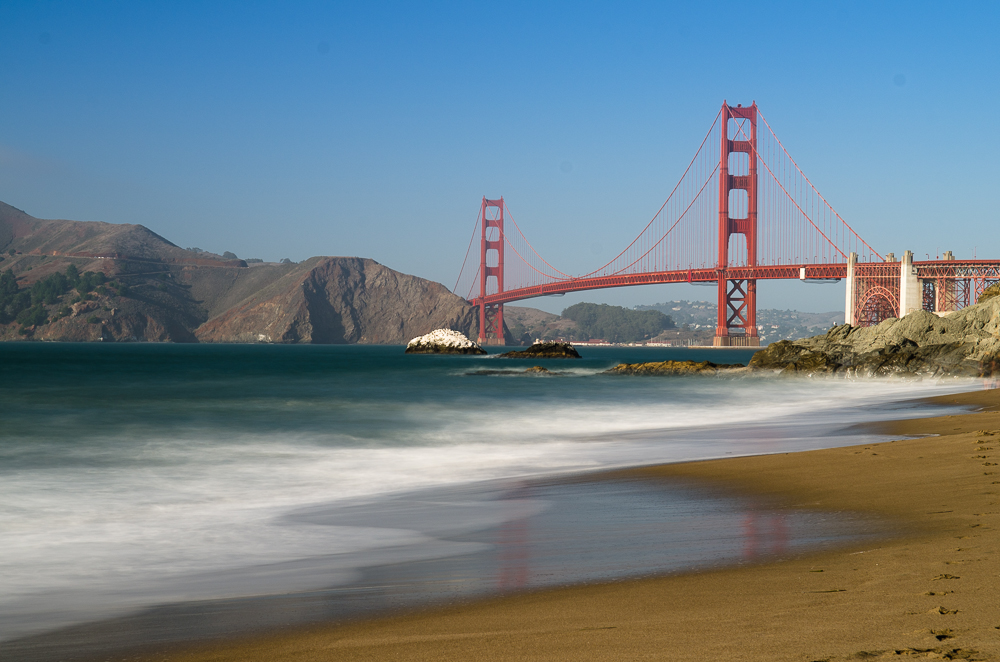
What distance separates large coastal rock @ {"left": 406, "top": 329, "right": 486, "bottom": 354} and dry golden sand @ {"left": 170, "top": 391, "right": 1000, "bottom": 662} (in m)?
75.3

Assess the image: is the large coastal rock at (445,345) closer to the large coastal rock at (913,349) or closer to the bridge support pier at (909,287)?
the bridge support pier at (909,287)

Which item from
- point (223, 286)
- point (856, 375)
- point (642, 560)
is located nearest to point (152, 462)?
point (642, 560)

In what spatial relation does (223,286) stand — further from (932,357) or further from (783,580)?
(783,580)

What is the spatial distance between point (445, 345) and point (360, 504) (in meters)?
75.4

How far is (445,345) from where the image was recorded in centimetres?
8312

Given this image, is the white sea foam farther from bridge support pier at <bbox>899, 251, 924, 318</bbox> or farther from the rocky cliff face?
the rocky cliff face

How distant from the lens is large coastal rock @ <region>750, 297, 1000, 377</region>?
31094 mm

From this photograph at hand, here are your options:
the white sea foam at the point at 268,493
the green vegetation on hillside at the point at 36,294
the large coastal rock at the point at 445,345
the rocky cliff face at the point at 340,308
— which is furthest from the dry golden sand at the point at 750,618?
the green vegetation on hillside at the point at 36,294

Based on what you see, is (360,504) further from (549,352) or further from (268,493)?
(549,352)

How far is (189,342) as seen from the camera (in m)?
161

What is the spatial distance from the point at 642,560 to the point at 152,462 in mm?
8805

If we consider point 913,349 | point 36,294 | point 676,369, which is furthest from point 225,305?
point 913,349

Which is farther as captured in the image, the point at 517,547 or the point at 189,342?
the point at 189,342

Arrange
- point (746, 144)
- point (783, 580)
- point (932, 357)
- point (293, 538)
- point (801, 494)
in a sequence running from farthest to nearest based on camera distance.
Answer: point (746, 144)
point (932, 357)
point (801, 494)
point (293, 538)
point (783, 580)
